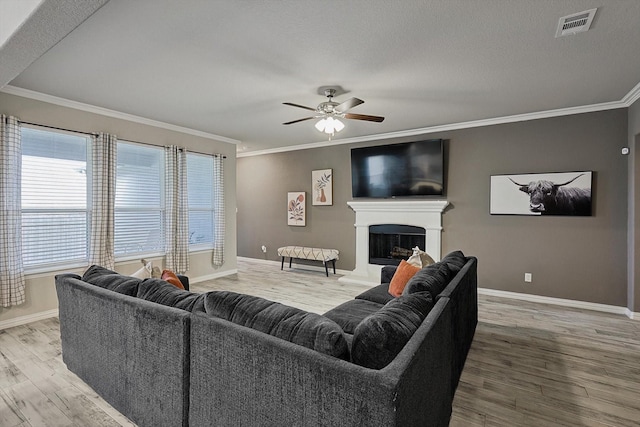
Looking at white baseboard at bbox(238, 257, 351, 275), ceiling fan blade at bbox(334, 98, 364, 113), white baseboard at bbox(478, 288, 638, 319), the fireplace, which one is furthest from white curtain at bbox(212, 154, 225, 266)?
white baseboard at bbox(478, 288, 638, 319)

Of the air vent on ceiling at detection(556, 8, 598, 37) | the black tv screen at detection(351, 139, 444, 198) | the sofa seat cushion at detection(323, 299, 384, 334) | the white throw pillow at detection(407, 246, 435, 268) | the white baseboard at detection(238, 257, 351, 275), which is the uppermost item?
the air vent on ceiling at detection(556, 8, 598, 37)

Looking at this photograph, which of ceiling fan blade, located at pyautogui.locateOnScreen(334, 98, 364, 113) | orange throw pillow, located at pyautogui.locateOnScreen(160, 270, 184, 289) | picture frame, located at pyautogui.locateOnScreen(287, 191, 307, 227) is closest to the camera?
orange throw pillow, located at pyautogui.locateOnScreen(160, 270, 184, 289)

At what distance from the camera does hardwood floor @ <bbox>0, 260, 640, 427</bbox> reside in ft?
6.64

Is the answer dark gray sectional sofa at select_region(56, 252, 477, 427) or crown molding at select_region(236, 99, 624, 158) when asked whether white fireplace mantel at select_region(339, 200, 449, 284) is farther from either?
dark gray sectional sofa at select_region(56, 252, 477, 427)

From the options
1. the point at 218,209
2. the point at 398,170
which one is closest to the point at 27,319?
the point at 218,209

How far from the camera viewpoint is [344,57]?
2.80 m

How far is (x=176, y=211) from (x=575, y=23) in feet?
17.4

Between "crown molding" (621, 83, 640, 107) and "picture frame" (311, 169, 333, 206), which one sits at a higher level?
"crown molding" (621, 83, 640, 107)

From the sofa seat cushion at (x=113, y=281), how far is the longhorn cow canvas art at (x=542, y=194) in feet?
15.7

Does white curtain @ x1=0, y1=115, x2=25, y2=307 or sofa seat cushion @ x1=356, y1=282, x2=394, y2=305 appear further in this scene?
white curtain @ x1=0, y1=115, x2=25, y2=307

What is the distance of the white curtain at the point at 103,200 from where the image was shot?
4219 millimetres

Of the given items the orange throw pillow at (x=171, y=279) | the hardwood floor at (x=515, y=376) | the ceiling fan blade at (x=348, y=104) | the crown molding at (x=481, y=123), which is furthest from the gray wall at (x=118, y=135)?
the ceiling fan blade at (x=348, y=104)

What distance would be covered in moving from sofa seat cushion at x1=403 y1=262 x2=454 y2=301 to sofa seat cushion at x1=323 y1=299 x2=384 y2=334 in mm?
506

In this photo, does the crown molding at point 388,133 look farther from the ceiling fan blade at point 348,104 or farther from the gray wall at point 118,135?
the ceiling fan blade at point 348,104
